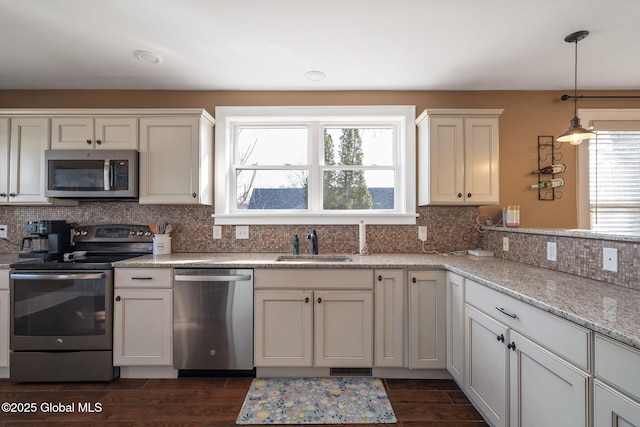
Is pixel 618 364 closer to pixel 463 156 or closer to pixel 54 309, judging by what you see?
pixel 463 156

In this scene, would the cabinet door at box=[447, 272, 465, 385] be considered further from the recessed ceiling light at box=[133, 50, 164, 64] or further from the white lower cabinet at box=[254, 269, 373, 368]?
the recessed ceiling light at box=[133, 50, 164, 64]

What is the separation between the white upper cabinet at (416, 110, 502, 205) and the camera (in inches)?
94.0

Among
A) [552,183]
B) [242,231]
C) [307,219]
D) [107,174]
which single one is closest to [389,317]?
[307,219]

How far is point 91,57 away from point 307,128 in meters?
1.84

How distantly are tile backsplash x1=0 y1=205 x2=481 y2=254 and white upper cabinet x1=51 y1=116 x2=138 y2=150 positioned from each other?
1.88 feet

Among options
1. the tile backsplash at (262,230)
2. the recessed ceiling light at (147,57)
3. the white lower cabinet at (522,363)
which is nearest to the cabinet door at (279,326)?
the tile backsplash at (262,230)

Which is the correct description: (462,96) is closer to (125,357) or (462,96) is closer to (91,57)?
(91,57)

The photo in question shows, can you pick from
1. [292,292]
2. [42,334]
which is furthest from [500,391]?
[42,334]

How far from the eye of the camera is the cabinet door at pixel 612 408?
83 cm

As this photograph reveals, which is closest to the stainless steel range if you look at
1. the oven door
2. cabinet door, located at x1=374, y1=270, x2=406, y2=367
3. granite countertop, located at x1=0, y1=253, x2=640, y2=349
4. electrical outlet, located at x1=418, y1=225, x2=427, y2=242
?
the oven door

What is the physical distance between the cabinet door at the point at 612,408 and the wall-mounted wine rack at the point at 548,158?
2.24m

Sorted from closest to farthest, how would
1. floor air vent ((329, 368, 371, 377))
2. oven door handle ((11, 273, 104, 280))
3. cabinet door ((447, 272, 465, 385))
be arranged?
cabinet door ((447, 272, 465, 385)), oven door handle ((11, 273, 104, 280)), floor air vent ((329, 368, 371, 377))

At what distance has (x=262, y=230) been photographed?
2.69 meters

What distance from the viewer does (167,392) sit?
1990 mm
